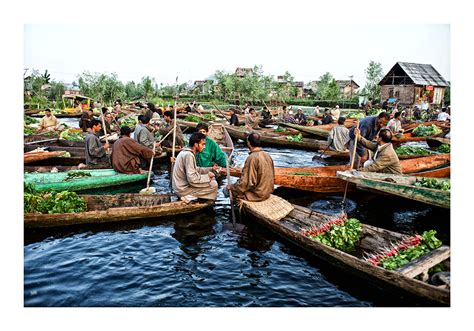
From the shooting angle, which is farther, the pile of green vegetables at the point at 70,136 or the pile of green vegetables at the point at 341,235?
the pile of green vegetables at the point at 70,136

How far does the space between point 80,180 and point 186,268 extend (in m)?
3.43

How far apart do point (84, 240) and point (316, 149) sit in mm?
9626

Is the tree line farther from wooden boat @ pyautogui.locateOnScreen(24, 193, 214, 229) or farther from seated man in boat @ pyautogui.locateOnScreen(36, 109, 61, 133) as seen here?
wooden boat @ pyautogui.locateOnScreen(24, 193, 214, 229)

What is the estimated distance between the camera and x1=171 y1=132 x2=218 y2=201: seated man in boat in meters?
5.80

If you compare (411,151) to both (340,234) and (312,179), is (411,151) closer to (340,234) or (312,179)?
(312,179)

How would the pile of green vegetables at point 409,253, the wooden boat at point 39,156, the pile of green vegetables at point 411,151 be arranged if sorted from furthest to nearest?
the pile of green vegetables at point 411,151 → the wooden boat at point 39,156 → the pile of green vegetables at point 409,253

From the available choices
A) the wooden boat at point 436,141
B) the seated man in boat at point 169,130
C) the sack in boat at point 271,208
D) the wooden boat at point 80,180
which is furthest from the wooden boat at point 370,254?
the wooden boat at point 436,141

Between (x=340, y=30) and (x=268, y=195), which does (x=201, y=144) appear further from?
(x=340, y=30)

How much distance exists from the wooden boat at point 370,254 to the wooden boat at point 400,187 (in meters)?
1.34

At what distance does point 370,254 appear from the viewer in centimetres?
450

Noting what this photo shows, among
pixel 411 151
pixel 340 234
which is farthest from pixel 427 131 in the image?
pixel 340 234

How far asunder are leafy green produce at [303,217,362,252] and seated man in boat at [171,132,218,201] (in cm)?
191

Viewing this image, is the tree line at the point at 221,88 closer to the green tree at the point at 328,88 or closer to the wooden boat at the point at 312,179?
the green tree at the point at 328,88

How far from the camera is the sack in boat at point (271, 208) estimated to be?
5.58m
